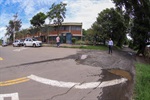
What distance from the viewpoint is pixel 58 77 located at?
32.0 feet

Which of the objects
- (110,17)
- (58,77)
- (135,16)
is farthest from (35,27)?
(58,77)

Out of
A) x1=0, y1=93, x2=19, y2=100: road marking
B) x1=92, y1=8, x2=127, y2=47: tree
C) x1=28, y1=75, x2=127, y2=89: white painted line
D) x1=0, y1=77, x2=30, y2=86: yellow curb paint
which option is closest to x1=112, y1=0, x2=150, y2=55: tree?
x1=92, y1=8, x2=127, y2=47: tree

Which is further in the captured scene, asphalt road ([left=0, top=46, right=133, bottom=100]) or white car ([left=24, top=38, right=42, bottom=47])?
white car ([left=24, top=38, right=42, bottom=47])

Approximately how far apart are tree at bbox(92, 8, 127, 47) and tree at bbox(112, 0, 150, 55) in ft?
21.8

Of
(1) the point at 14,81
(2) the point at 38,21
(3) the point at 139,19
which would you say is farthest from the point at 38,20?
(1) the point at 14,81

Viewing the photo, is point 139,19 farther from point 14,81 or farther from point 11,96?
point 11,96

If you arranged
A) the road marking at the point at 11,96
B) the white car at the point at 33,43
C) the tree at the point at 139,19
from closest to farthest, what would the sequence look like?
the road marking at the point at 11,96
the tree at the point at 139,19
the white car at the point at 33,43

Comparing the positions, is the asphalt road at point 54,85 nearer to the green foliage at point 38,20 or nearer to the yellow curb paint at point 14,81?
the yellow curb paint at point 14,81

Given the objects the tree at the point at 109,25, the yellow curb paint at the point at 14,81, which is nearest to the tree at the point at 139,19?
the tree at the point at 109,25

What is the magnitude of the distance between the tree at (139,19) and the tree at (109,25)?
6642mm

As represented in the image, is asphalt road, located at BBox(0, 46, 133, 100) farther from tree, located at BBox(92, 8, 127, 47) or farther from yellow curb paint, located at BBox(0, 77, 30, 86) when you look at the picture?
tree, located at BBox(92, 8, 127, 47)

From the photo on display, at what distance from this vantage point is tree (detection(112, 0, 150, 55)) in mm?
29297

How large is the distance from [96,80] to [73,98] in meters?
2.55

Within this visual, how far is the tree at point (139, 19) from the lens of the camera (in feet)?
96.1
